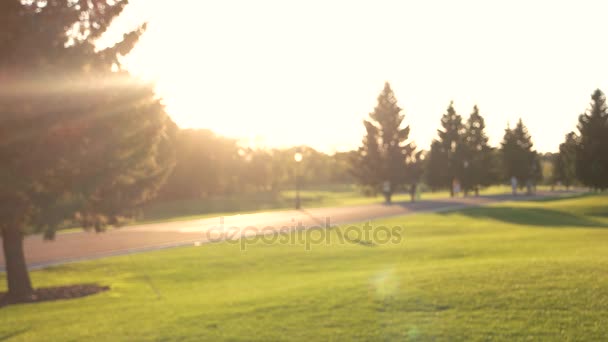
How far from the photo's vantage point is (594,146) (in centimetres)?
4028

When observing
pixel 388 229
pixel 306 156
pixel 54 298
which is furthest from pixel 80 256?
pixel 306 156

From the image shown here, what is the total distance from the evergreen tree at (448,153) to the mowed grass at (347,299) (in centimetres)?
4949

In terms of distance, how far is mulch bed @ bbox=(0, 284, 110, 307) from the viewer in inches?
515

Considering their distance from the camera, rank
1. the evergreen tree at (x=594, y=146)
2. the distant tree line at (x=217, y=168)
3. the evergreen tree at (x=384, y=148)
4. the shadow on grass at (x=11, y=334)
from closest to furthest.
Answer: the shadow on grass at (x=11, y=334) → the evergreen tree at (x=594, y=146) → the evergreen tree at (x=384, y=148) → the distant tree line at (x=217, y=168)

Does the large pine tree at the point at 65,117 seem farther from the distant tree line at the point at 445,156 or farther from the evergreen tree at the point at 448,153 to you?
→ the evergreen tree at the point at 448,153

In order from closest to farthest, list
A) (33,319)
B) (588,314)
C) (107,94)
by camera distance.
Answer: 1. (588,314)
2. (33,319)
3. (107,94)

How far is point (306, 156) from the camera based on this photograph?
468ft

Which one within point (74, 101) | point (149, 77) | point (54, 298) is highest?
point (149, 77)

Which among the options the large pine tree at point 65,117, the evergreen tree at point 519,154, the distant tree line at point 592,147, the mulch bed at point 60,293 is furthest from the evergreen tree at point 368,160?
the large pine tree at point 65,117

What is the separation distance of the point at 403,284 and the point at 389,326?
2.19 meters

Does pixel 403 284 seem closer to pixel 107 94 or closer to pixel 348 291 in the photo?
pixel 348 291

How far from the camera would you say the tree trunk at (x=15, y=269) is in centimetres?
1339

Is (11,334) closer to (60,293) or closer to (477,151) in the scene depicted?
(60,293)

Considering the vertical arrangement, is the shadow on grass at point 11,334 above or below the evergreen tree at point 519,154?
below
